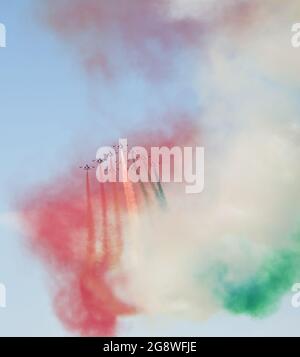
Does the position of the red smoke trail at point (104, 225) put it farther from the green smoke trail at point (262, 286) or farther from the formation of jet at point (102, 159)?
the green smoke trail at point (262, 286)

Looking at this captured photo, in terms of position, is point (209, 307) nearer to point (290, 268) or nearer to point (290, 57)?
point (290, 268)

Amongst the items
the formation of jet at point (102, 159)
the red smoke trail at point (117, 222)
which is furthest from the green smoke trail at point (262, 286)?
the formation of jet at point (102, 159)

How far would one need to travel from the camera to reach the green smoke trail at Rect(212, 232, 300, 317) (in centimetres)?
118

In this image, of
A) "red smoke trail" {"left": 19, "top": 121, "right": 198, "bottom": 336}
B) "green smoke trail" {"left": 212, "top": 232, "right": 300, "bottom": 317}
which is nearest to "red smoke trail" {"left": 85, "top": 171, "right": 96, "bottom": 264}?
"red smoke trail" {"left": 19, "top": 121, "right": 198, "bottom": 336}

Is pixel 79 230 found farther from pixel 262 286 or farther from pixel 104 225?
pixel 262 286

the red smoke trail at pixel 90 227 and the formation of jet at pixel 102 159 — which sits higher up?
the formation of jet at pixel 102 159

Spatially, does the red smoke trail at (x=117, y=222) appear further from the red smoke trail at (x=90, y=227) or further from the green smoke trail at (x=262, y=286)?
the green smoke trail at (x=262, y=286)

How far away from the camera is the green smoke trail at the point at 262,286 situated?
1177 mm

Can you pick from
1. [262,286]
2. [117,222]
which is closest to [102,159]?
[117,222]

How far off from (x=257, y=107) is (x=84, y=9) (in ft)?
1.70

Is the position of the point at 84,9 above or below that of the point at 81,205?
above

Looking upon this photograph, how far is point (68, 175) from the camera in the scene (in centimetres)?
118

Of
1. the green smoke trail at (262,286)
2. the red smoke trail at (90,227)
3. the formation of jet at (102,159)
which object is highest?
the formation of jet at (102,159)
